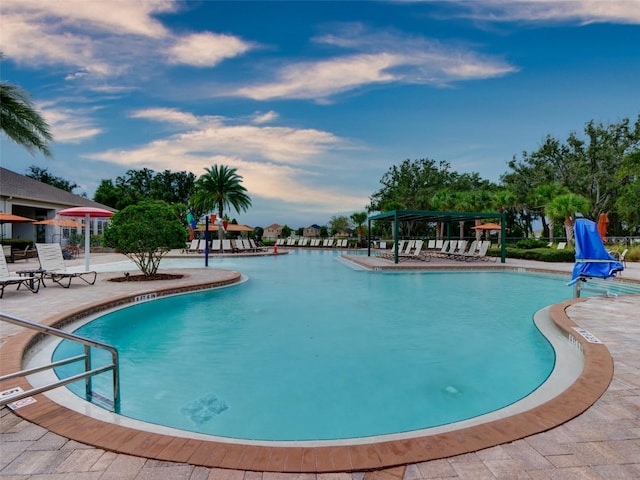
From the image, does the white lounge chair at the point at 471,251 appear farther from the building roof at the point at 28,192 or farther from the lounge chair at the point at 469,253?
the building roof at the point at 28,192

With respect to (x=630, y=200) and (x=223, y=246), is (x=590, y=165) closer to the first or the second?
(x=630, y=200)

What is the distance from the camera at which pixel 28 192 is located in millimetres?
22641

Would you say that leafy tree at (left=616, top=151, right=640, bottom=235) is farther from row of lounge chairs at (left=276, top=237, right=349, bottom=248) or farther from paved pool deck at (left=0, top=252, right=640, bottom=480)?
paved pool deck at (left=0, top=252, right=640, bottom=480)

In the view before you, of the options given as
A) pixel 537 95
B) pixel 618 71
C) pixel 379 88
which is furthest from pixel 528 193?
pixel 379 88

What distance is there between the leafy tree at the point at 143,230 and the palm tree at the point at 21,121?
4.26 metres

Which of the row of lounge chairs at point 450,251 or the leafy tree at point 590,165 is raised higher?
the leafy tree at point 590,165

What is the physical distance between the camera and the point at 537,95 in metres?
18.0

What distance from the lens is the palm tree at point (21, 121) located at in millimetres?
10555

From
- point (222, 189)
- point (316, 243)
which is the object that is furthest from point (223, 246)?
point (316, 243)

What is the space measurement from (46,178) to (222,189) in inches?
1061

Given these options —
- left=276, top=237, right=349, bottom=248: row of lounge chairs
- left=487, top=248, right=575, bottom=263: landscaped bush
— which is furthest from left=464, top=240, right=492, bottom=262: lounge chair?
left=276, top=237, right=349, bottom=248: row of lounge chairs

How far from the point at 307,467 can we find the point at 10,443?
1839mm

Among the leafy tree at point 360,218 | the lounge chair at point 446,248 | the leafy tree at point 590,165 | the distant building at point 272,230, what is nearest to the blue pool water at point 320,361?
the lounge chair at point 446,248

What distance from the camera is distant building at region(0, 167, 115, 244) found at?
69.7 feet
